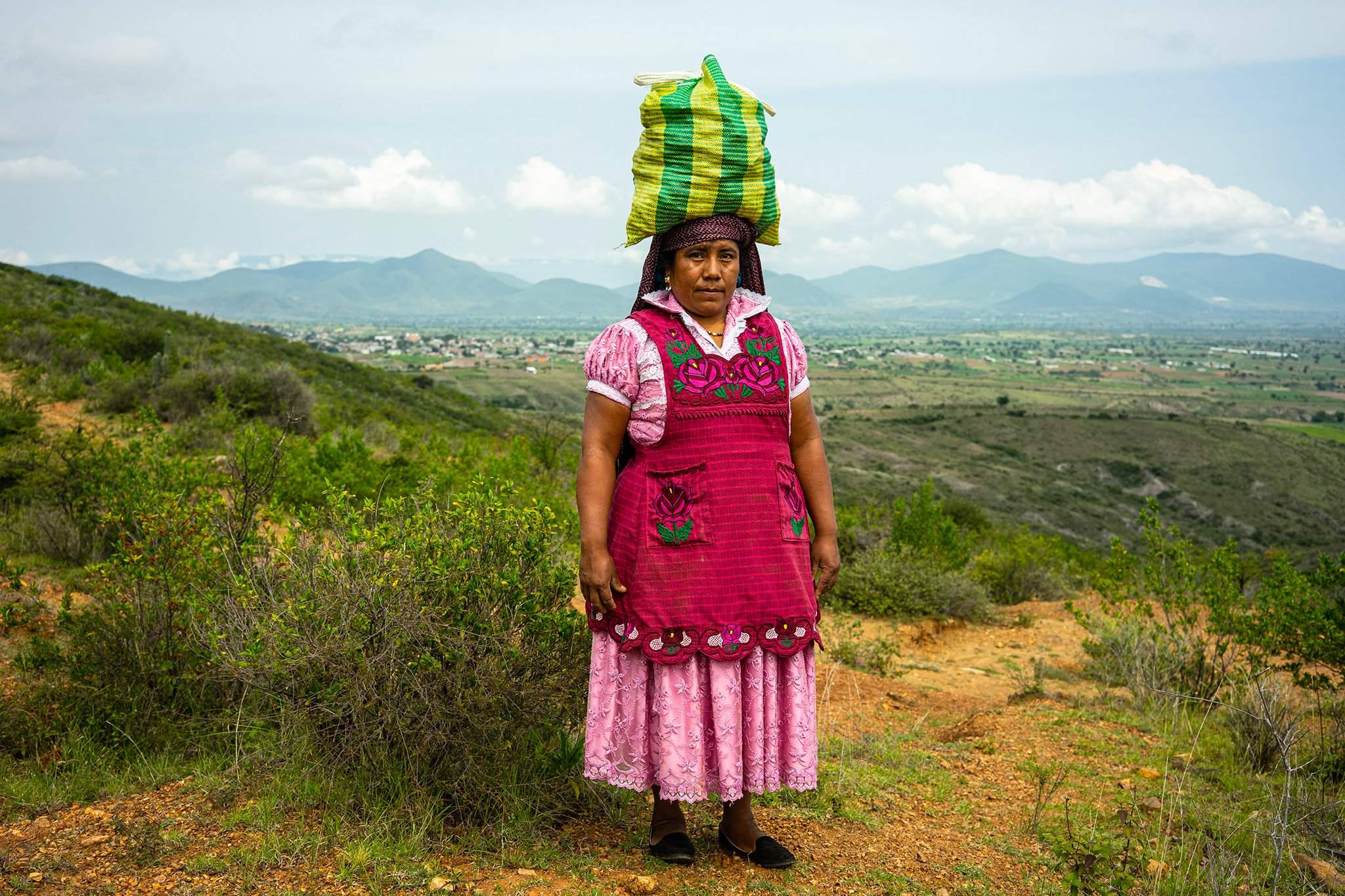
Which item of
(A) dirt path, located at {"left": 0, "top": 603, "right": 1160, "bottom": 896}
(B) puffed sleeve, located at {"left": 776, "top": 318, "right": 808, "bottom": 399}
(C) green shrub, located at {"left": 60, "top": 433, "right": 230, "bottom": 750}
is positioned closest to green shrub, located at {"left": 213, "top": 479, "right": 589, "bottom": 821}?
(A) dirt path, located at {"left": 0, "top": 603, "right": 1160, "bottom": 896}

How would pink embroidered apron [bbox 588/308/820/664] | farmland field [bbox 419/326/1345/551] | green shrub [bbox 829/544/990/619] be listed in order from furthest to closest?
farmland field [bbox 419/326/1345/551] → green shrub [bbox 829/544/990/619] → pink embroidered apron [bbox 588/308/820/664]

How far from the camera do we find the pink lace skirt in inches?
112

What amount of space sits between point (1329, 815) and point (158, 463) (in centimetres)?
518

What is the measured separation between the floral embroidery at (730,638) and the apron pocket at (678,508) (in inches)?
10.7

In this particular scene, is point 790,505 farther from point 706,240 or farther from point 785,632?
point 706,240

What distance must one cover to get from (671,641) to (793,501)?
600mm

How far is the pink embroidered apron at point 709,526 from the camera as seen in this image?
2.82 meters

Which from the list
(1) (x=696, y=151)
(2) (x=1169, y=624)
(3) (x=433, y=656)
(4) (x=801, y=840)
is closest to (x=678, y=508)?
(3) (x=433, y=656)

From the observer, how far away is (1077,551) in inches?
511

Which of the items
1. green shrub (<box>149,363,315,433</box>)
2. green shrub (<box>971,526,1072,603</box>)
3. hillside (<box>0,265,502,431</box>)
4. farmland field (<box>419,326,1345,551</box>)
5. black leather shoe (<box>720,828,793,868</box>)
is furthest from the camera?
farmland field (<box>419,326,1345,551</box>)

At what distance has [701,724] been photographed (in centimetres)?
287

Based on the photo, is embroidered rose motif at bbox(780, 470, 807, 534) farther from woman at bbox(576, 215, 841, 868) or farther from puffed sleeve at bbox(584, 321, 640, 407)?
puffed sleeve at bbox(584, 321, 640, 407)

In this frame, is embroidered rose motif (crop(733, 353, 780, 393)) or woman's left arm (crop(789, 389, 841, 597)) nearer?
embroidered rose motif (crop(733, 353, 780, 393))

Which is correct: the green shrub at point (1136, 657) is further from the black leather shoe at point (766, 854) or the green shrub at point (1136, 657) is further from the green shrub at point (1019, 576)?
the black leather shoe at point (766, 854)
